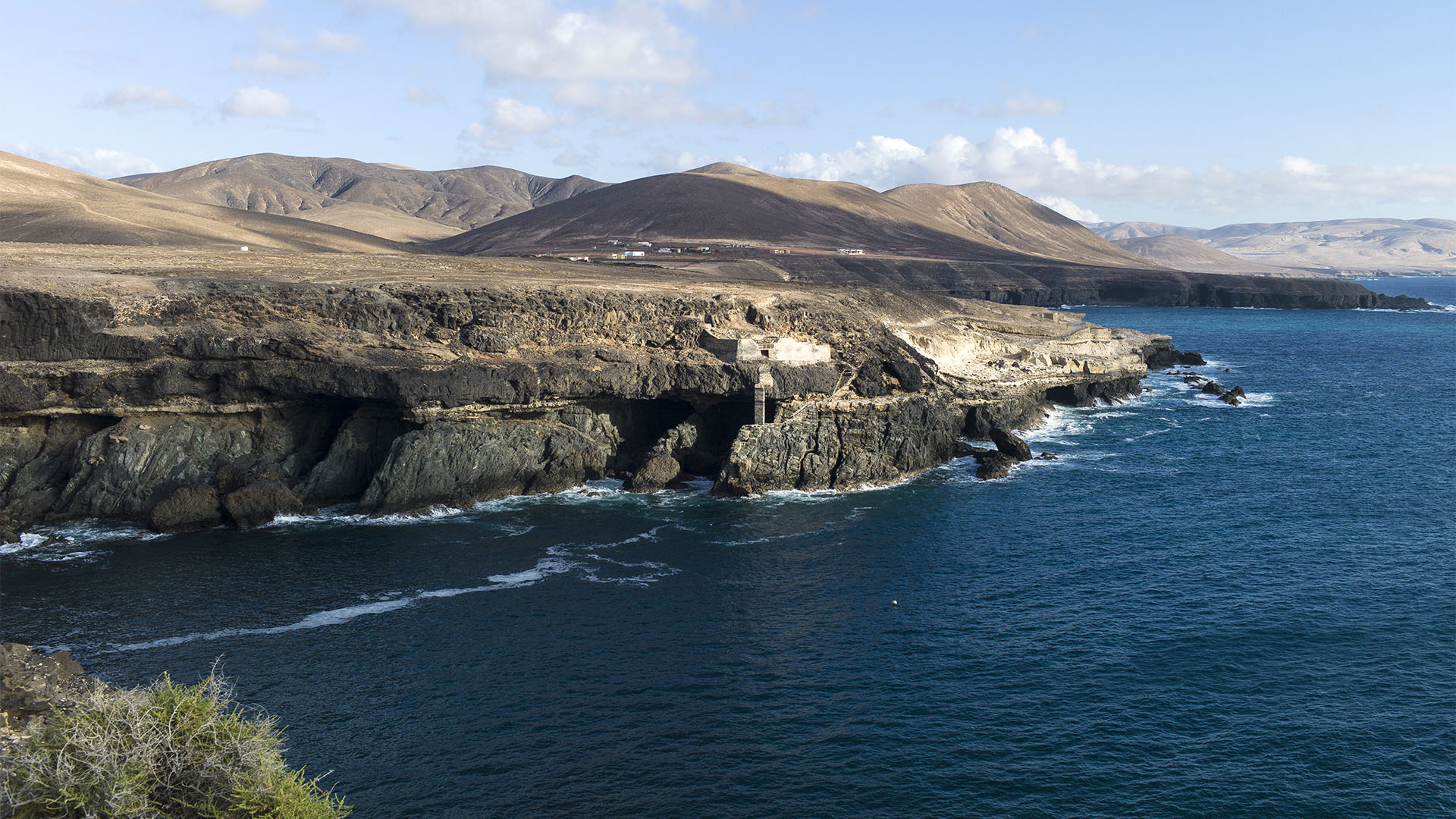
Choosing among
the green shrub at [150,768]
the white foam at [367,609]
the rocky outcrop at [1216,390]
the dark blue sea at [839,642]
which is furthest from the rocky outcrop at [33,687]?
the rocky outcrop at [1216,390]

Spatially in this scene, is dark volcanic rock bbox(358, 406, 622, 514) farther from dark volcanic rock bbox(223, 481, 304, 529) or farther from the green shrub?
the green shrub

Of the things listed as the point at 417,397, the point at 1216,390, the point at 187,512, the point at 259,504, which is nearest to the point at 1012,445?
the point at 1216,390

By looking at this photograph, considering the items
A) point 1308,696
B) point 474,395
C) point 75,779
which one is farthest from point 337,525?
point 1308,696

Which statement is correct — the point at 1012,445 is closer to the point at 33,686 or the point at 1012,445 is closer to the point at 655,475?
the point at 655,475

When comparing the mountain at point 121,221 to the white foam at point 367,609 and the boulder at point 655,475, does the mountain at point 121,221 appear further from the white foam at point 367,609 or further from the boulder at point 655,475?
the white foam at point 367,609

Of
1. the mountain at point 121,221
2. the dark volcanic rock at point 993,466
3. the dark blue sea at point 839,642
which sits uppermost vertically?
the mountain at point 121,221

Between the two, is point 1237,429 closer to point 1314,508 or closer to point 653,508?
point 1314,508
